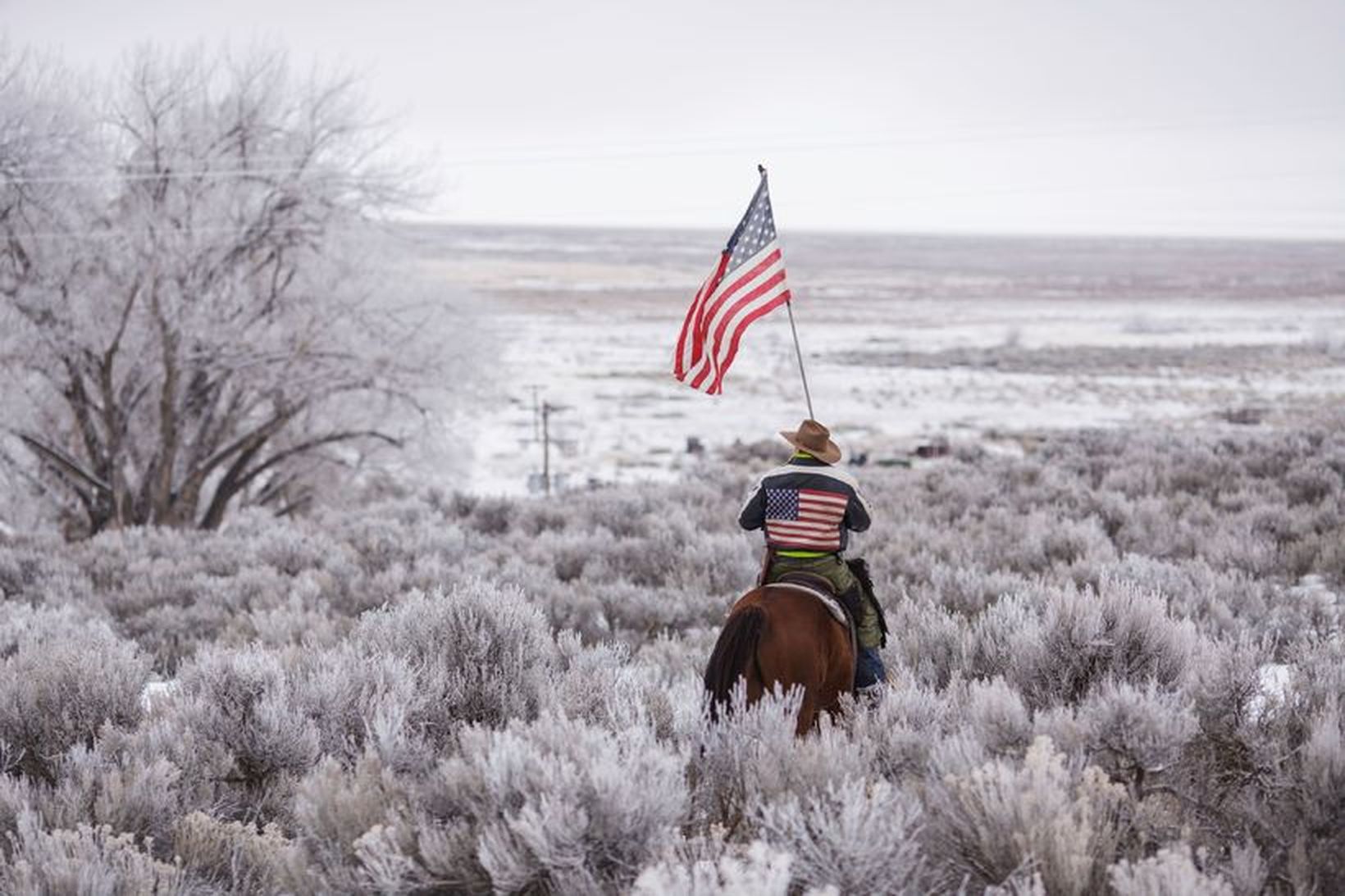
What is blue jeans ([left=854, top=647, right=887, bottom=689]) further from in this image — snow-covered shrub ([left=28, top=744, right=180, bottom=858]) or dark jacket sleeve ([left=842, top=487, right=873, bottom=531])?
snow-covered shrub ([left=28, top=744, right=180, bottom=858])

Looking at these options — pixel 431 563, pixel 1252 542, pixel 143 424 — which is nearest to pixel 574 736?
pixel 431 563

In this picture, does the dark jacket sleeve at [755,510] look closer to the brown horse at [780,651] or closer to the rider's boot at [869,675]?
the brown horse at [780,651]

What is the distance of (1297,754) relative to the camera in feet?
12.9

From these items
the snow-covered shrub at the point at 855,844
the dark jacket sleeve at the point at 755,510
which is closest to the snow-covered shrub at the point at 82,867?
the snow-covered shrub at the point at 855,844

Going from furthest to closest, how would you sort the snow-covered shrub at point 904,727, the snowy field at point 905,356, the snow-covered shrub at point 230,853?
the snowy field at point 905,356 < the snow-covered shrub at point 904,727 < the snow-covered shrub at point 230,853

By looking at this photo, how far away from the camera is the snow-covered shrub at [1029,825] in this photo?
3002 mm

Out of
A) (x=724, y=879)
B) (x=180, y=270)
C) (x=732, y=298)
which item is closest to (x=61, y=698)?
(x=724, y=879)

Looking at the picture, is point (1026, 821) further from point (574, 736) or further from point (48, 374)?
point (48, 374)

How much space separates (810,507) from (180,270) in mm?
16017

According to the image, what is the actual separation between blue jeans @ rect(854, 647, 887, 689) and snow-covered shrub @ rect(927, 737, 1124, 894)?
1.68 m

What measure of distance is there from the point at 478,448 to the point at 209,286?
37.2 feet

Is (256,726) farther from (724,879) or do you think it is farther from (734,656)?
(724,879)

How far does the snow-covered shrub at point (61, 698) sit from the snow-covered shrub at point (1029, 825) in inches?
138

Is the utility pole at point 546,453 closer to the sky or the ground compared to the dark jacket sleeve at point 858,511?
closer to the ground
